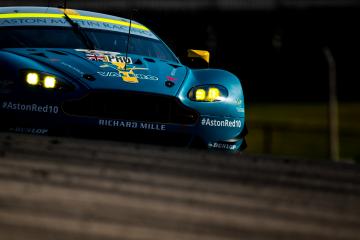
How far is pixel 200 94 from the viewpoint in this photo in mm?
7113

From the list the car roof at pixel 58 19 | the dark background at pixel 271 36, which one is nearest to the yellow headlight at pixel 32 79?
the car roof at pixel 58 19

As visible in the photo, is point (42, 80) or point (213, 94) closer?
point (42, 80)

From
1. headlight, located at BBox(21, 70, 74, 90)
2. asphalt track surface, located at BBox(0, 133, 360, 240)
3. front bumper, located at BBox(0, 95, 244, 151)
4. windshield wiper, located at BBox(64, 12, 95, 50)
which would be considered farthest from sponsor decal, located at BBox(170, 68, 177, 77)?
asphalt track surface, located at BBox(0, 133, 360, 240)

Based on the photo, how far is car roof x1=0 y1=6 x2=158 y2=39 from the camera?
799cm

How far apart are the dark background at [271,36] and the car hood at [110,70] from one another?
19.7 meters

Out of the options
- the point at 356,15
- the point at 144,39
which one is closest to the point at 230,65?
the point at 356,15

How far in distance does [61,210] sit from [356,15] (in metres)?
30.1

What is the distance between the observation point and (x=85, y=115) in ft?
21.6

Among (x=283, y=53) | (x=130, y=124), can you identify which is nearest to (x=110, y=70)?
(x=130, y=124)

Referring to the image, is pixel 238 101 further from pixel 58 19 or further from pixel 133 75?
pixel 58 19

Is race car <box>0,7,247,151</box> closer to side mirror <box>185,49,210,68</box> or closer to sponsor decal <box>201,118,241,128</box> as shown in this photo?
sponsor decal <box>201,118,241,128</box>

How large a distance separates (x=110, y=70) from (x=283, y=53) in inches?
1171

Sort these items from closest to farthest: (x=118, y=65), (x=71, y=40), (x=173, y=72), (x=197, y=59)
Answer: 1. (x=118, y=65)
2. (x=173, y=72)
3. (x=71, y=40)
4. (x=197, y=59)

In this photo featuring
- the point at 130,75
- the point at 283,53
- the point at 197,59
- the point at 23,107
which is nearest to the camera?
the point at 23,107
